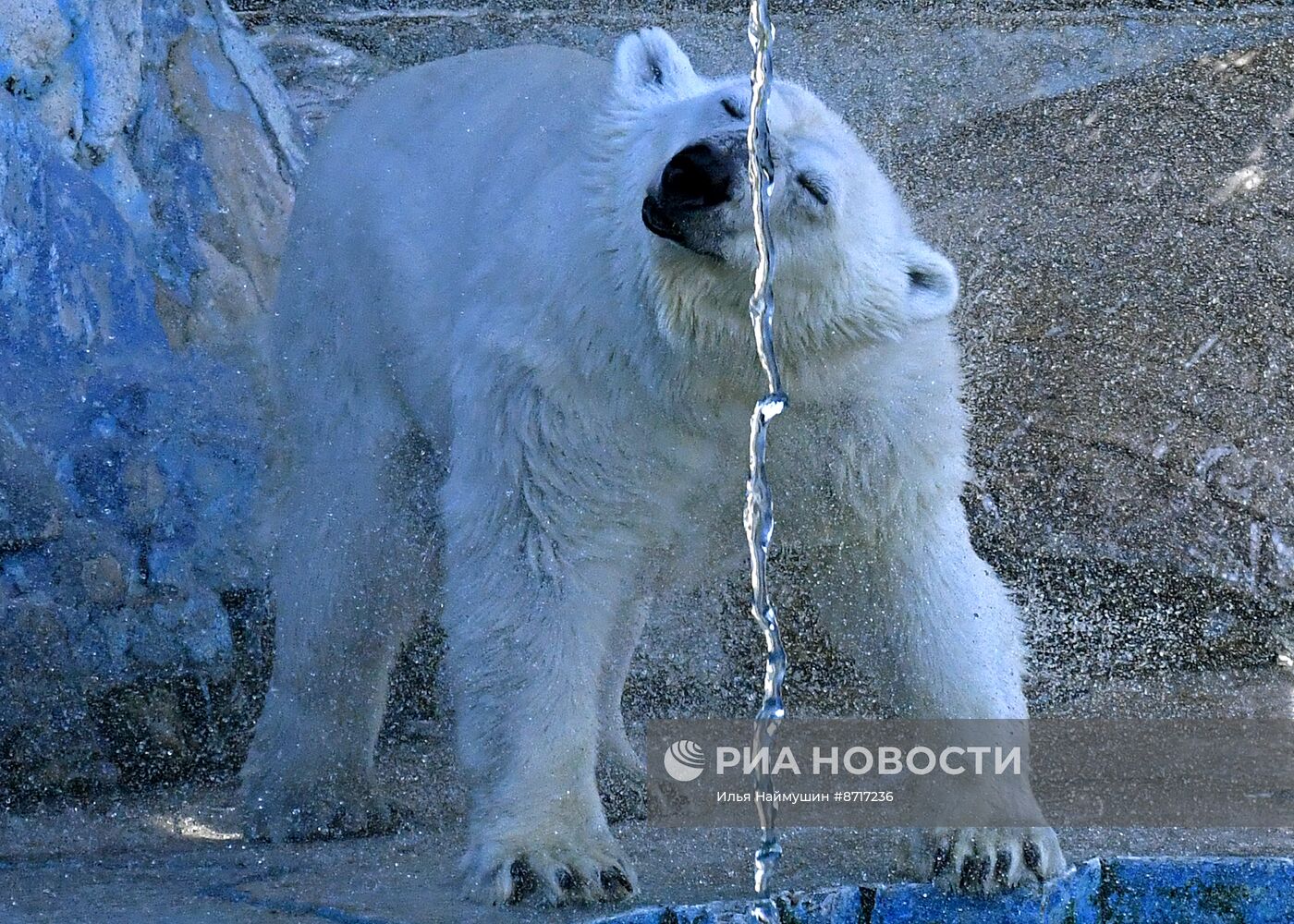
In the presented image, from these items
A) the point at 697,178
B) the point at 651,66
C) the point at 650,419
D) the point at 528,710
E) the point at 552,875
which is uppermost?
the point at 651,66

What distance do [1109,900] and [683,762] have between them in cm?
147

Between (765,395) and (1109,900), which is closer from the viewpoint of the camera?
(1109,900)

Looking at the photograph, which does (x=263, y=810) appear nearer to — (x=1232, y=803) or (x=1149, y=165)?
(x=1232, y=803)

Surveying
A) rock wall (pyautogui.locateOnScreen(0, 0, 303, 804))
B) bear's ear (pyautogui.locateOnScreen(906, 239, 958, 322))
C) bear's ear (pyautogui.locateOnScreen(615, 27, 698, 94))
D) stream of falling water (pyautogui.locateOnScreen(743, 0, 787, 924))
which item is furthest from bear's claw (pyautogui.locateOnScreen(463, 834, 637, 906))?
rock wall (pyautogui.locateOnScreen(0, 0, 303, 804))

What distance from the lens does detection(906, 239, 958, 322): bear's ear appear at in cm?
279

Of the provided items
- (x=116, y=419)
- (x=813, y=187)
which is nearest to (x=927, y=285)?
(x=813, y=187)

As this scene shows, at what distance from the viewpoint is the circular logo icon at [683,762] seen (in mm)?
3838

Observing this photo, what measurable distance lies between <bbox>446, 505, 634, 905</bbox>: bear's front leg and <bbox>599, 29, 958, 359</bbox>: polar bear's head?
501mm

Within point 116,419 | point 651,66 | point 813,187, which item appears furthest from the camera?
point 116,419

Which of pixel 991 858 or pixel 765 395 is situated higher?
pixel 765 395

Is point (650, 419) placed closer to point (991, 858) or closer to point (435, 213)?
point (435, 213)

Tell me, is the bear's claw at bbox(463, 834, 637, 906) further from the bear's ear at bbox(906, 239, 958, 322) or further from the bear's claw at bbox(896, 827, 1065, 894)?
the bear's ear at bbox(906, 239, 958, 322)

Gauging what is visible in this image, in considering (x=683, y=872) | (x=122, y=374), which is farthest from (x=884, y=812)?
(x=122, y=374)

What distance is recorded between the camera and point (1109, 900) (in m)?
2.55
